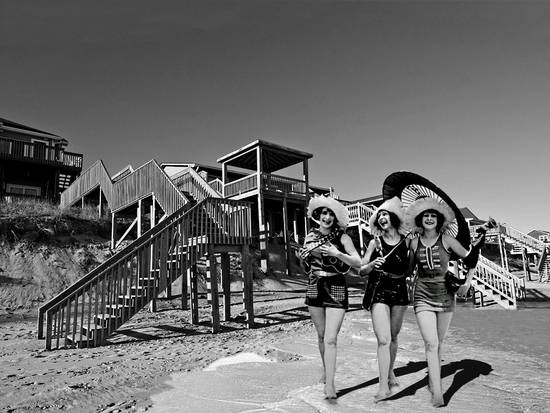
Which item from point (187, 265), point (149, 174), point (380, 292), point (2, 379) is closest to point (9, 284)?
point (149, 174)

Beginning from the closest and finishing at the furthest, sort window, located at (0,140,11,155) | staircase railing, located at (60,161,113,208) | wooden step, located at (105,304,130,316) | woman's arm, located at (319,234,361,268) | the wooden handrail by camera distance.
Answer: woman's arm, located at (319,234,361,268) < wooden step, located at (105,304,130,316) < staircase railing, located at (60,161,113,208) < window, located at (0,140,11,155) < the wooden handrail

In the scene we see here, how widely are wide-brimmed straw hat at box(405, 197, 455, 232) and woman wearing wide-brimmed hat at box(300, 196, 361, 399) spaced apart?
25.4 inches

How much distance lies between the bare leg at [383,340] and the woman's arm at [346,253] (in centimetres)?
45

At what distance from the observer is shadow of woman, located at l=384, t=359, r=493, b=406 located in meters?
3.95

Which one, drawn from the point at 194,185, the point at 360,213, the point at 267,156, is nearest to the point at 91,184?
the point at 194,185

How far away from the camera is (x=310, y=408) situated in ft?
12.0

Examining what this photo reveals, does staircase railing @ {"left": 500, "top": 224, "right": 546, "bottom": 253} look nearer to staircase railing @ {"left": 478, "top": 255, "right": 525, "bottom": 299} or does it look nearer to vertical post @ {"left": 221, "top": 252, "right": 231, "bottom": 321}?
staircase railing @ {"left": 478, "top": 255, "right": 525, "bottom": 299}

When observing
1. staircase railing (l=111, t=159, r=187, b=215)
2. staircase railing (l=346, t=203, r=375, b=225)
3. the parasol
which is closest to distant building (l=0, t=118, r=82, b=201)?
staircase railing (l=111, t=159, r=187, b=215)

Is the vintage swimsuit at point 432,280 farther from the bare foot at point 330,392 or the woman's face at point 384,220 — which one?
the bare foot at point 330,392

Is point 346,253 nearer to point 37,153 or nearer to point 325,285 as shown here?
point 325,285

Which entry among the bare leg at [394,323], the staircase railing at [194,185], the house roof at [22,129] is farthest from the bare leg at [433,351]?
the house roof at [22,129]

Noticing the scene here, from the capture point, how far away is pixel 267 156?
72.2 feet

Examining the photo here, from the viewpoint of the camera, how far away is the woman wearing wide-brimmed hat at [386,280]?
12.1 ft

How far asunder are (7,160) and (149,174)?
12.6m
